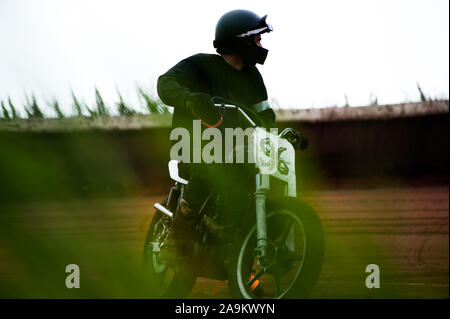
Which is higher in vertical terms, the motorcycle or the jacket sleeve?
the jacket sleeve

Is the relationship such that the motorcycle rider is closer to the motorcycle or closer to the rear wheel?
the motorcycle

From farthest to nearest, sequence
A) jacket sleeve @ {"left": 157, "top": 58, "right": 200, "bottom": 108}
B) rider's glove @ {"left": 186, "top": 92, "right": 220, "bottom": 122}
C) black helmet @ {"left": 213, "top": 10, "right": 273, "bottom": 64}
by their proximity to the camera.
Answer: black helmet @ {"left": 213, "top": 10, "right": 273, "bottom": 64} → jacket sleeve @ {"left": 157, "top": 58, "right": 200, "bottom": 108} → rider's glove @ {"left": 186, "top": 92, "right": 220, "bottom": 122}

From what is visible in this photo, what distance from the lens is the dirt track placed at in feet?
10.9

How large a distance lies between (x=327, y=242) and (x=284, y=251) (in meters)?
2.00

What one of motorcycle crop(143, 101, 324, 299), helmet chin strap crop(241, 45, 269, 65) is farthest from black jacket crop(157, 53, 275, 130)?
motorcycle crop(143, 101, 324, 299)

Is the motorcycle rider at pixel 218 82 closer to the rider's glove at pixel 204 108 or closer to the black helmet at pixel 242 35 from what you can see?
the black helmet at pixel 242 35

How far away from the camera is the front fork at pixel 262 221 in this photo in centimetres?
226

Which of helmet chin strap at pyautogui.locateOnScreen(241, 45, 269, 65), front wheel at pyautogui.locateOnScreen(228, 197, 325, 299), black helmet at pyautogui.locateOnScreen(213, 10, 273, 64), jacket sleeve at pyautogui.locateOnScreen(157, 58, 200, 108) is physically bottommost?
front wheel at pyautogui.locateOnScreen(228, 197, 325, 299)

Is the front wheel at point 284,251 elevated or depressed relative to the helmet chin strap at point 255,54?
depressed

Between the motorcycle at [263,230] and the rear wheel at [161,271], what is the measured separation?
0.86 ft

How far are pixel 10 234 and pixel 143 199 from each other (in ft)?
3.86

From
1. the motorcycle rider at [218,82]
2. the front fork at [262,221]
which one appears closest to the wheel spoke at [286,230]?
the front fork at [262,221]

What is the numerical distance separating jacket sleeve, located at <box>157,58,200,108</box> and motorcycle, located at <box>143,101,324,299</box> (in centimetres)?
22
